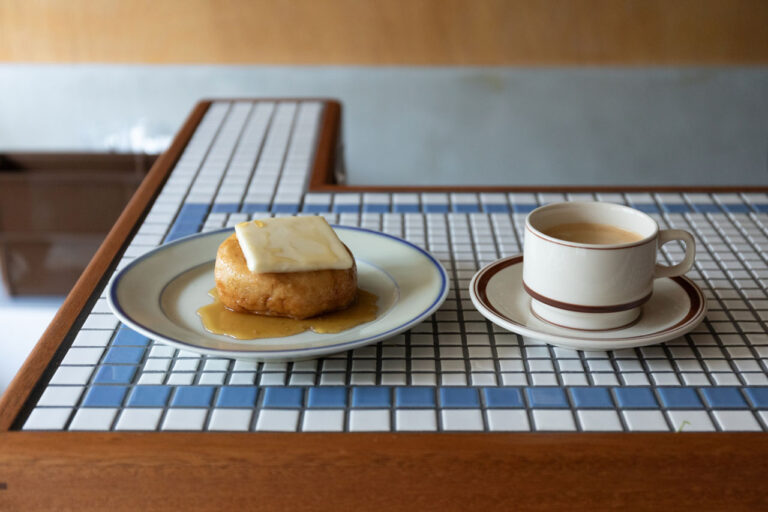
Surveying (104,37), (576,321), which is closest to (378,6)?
(104,37)

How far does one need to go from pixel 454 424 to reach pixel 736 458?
0.20 metres

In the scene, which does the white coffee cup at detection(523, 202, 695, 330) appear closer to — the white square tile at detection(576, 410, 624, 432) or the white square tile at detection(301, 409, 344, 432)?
the white square tile at detection(576, 410, 624, 432)

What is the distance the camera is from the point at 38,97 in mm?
2982

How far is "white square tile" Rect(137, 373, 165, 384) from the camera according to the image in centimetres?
67

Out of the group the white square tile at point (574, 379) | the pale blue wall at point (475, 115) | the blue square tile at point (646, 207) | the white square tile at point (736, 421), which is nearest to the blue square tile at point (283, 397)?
the white square tile at point (574, 379)

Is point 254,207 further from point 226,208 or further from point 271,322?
point 271,322

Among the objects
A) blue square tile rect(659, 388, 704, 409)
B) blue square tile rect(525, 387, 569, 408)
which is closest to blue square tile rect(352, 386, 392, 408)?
blue square tile rect(525, 387, 569, 408)

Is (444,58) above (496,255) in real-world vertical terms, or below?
below

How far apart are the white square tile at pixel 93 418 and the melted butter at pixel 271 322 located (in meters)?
0.12

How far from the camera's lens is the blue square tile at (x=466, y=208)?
3.54 feet

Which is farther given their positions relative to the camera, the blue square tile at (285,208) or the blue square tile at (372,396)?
the blue square tile at (285,208)

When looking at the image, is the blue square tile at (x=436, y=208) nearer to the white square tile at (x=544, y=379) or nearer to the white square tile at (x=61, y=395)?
the white square tile at (x=544, y=379)

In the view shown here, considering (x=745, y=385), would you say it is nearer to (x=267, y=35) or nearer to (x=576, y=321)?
(x=576, y=321)

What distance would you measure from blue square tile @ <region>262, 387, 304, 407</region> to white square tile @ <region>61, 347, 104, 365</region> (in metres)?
0.17
